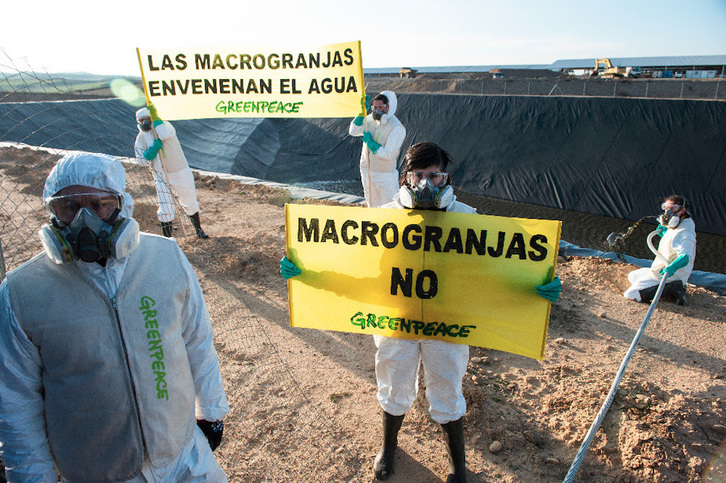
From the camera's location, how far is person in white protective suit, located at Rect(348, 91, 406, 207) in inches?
230

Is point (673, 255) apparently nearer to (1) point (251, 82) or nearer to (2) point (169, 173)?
(1) point (251, 82)

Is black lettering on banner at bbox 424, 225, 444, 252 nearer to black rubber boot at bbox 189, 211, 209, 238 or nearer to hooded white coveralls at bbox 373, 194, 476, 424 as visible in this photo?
hooded white coveralls at bbox 373, 194, 476, 424

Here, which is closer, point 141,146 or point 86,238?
point 86,238

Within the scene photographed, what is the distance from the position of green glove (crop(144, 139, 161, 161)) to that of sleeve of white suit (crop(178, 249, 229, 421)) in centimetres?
505

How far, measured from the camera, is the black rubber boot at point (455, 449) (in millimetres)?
2545

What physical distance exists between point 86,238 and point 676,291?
6301 millimetres

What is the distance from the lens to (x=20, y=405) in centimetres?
152

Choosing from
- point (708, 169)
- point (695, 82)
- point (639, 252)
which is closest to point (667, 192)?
point (708, 169)

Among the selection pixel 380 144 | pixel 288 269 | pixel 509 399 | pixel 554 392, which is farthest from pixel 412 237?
pixel 380 144

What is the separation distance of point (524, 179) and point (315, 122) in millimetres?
11089

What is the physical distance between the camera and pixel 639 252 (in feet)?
28.2

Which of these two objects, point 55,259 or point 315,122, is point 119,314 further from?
point 315,122

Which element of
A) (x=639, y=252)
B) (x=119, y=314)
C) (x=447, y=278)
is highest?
(x=119, y=314)

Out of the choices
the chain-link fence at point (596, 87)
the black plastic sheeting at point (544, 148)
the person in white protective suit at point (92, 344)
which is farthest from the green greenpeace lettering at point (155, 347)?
the chain-link fence at point (596, 87)
